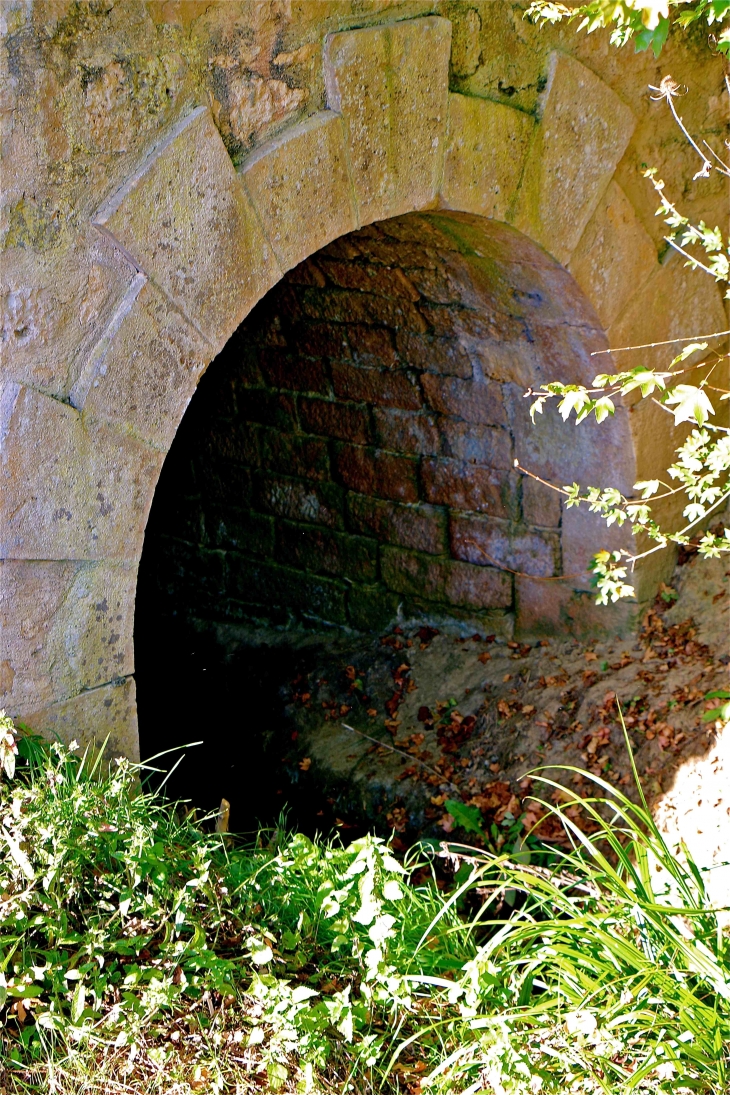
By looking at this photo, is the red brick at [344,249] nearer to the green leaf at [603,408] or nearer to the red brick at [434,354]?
the red brick at [434,354]

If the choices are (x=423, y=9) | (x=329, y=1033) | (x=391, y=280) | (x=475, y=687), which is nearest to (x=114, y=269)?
(x=423, y=9)

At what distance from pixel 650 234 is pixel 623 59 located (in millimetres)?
573

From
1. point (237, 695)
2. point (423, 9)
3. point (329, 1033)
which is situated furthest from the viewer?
point (237, 695)

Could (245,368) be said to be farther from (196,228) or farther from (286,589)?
(196,228)

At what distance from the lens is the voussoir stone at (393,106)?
255cm

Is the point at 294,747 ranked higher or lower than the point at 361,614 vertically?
lower

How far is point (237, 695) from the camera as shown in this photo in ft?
14.9

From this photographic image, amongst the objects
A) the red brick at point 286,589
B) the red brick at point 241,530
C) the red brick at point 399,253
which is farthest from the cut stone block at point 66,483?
the red brick at point 241,530

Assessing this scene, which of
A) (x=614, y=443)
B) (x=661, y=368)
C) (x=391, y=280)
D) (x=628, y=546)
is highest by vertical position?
(x=391, y=280)

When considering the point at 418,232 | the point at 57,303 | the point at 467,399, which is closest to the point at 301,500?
the point at 467,399

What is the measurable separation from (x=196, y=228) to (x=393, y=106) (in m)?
0.70

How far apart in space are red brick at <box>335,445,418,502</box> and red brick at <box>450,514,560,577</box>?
0.23 m

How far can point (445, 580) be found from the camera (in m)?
4.38

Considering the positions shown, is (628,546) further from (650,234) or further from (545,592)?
(650,234)
